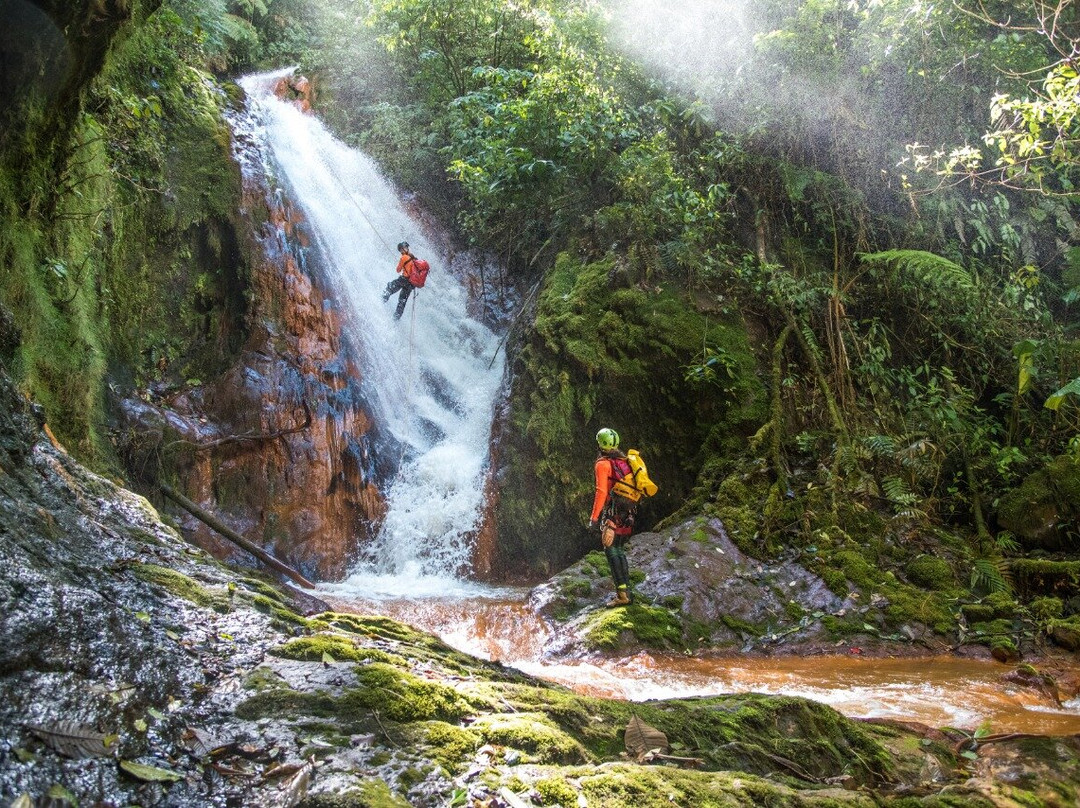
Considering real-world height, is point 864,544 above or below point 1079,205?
below

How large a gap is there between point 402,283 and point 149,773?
11.9 meters

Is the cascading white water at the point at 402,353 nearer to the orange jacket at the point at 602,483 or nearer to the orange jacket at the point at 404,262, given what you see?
the orange jacket at the point at 404,262

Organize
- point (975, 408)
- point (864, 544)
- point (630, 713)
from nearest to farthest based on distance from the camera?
point (630, 713) → point (864, 544) → point (975, 408)

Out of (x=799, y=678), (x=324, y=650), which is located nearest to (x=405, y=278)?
(x=799, y=678)

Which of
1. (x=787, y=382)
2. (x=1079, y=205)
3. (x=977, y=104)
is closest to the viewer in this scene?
(x=787, y=382)

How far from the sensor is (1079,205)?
12211mm

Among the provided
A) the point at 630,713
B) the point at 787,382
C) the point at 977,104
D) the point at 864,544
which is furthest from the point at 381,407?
the point at 977,104

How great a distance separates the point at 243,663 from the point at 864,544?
7315 mm

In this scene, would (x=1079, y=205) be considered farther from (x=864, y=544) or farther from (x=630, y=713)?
(x=630, y=713)

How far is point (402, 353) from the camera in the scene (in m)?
→ 12.9

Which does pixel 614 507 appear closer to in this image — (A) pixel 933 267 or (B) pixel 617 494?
(B) pixel 617 494

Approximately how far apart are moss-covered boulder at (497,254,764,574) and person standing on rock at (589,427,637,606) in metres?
2.35

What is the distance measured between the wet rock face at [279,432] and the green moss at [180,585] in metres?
5.29

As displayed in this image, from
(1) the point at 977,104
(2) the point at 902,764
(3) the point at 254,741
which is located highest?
(1) the point at 977,104
